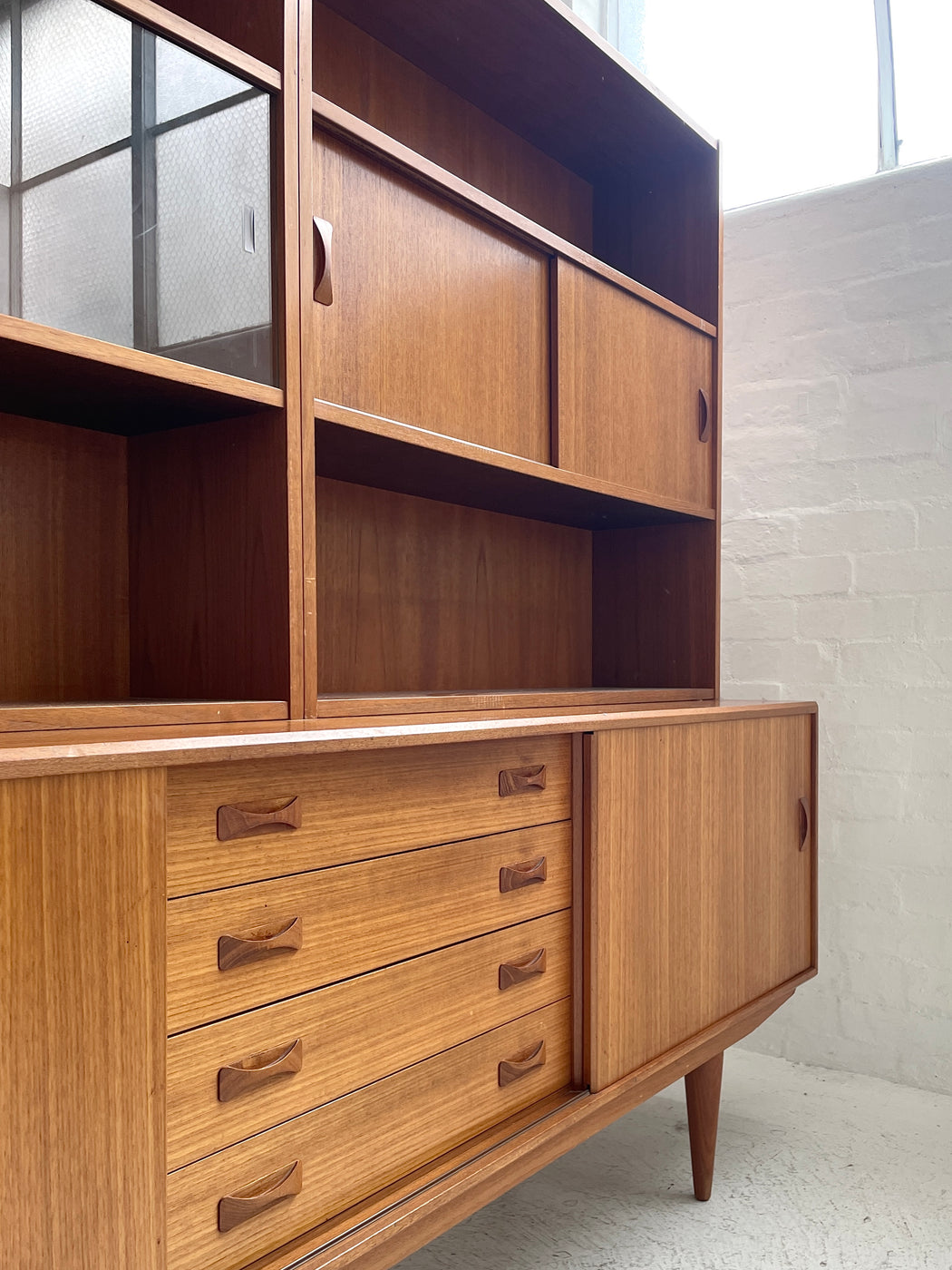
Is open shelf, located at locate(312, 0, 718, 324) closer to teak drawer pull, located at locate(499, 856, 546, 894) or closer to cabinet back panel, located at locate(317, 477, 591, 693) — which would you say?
cabinet back panel, located at locate(317, 477, 591, 693)

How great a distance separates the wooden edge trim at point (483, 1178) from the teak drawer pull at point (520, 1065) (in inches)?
2.2

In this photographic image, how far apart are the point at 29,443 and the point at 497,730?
2.03ft

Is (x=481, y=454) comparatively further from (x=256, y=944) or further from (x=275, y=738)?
(x=256, y=944)

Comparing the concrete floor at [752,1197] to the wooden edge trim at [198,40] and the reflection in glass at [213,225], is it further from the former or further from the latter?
the wooden edge trim at [198,40]

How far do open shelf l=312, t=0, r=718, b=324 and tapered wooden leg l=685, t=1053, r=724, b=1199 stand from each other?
1357 millimetres

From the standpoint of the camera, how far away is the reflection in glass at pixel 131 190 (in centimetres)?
91

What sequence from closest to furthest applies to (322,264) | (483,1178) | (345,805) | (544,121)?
1. (345,805)
2. (483,1178)
3. (322,264)
4. (544,121)

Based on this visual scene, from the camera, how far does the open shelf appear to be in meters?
1.59

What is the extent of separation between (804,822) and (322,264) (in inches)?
50.5

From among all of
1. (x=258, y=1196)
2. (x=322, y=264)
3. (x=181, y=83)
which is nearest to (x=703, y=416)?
(x=322, y=264)

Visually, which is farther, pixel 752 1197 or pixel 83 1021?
pixel 752 1197

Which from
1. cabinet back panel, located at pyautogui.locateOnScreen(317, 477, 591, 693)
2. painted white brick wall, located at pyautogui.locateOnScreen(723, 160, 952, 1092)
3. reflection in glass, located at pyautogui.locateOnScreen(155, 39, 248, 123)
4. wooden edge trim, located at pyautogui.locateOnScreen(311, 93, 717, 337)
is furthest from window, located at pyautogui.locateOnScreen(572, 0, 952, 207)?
reflection in glass, located at pyautogui.locateOnScreen(155, 39, 248, 123)

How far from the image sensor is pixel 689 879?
1.53 meters

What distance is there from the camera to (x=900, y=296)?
234 cm
